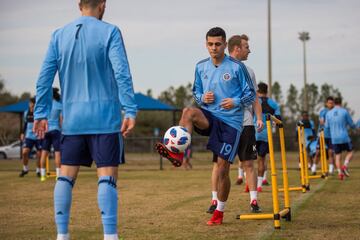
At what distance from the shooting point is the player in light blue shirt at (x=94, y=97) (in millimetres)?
5398

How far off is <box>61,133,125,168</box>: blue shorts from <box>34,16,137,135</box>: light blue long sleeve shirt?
6cm

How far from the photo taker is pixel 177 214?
884 cm

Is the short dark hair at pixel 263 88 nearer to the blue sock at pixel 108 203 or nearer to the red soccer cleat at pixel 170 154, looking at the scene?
the red soccer cleat at pixel 170 154

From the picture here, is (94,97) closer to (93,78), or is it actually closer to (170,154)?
(93,78)

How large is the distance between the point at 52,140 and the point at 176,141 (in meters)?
10.9

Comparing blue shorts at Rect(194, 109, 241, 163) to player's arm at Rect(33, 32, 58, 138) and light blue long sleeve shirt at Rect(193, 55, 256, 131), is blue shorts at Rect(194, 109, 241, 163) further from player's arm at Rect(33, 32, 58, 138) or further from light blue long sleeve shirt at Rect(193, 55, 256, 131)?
player's arm at Rect(33, 32, 58, 138)

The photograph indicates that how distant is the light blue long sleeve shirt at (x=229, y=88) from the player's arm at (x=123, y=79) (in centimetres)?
239

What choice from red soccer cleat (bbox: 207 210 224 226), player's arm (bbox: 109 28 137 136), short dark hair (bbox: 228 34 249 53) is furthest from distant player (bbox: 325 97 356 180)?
player's arm (bbox: 109 28 137 136)

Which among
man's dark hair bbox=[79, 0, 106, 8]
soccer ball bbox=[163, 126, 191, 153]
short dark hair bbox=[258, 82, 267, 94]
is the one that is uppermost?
man's dark hair bbox=[79, 0, 106, 8]

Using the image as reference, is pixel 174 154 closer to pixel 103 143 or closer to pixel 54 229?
pixel 103 143

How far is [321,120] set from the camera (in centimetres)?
2058

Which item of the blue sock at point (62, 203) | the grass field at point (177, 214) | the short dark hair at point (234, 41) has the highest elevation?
the short dark hair at point (234, 41)

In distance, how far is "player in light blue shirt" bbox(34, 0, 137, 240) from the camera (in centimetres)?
540

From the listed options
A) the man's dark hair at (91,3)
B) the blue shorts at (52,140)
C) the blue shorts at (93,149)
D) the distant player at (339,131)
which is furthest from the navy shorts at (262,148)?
the man's dark hair at (91,3)
